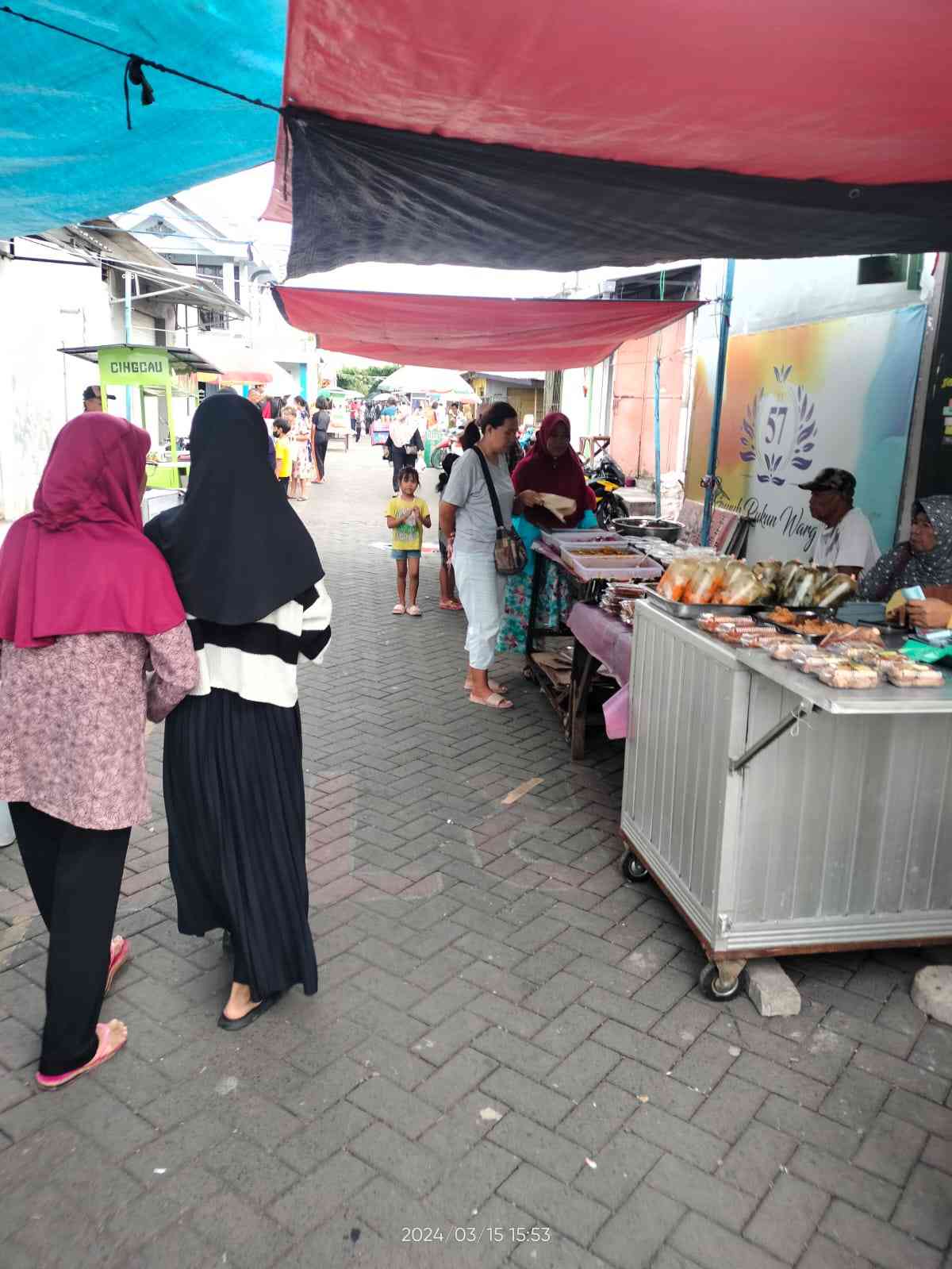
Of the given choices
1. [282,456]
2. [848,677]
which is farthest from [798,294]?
[282,456]

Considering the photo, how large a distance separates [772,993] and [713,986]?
0.19m

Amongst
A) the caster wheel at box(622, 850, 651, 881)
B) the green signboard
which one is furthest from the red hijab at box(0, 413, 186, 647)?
the green signboard

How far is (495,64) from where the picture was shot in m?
2.42

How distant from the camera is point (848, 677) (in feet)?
7.91

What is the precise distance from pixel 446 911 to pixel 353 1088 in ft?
3.33

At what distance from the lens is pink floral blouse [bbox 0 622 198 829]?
96.6 inches

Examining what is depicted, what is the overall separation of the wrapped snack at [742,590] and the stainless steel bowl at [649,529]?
352cm

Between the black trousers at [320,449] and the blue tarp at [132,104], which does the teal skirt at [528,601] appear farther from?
the black trousers at [320,449]

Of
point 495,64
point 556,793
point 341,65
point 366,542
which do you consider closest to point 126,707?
point 341,65

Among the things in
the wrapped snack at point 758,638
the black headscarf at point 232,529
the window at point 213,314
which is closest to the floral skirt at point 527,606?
the wrapped snack at point 758,638

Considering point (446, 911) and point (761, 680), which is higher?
point (761, 680)

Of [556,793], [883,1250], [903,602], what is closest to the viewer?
[883,1250]

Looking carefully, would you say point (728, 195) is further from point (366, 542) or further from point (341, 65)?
point (366, 542)

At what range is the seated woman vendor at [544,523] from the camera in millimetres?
6801
